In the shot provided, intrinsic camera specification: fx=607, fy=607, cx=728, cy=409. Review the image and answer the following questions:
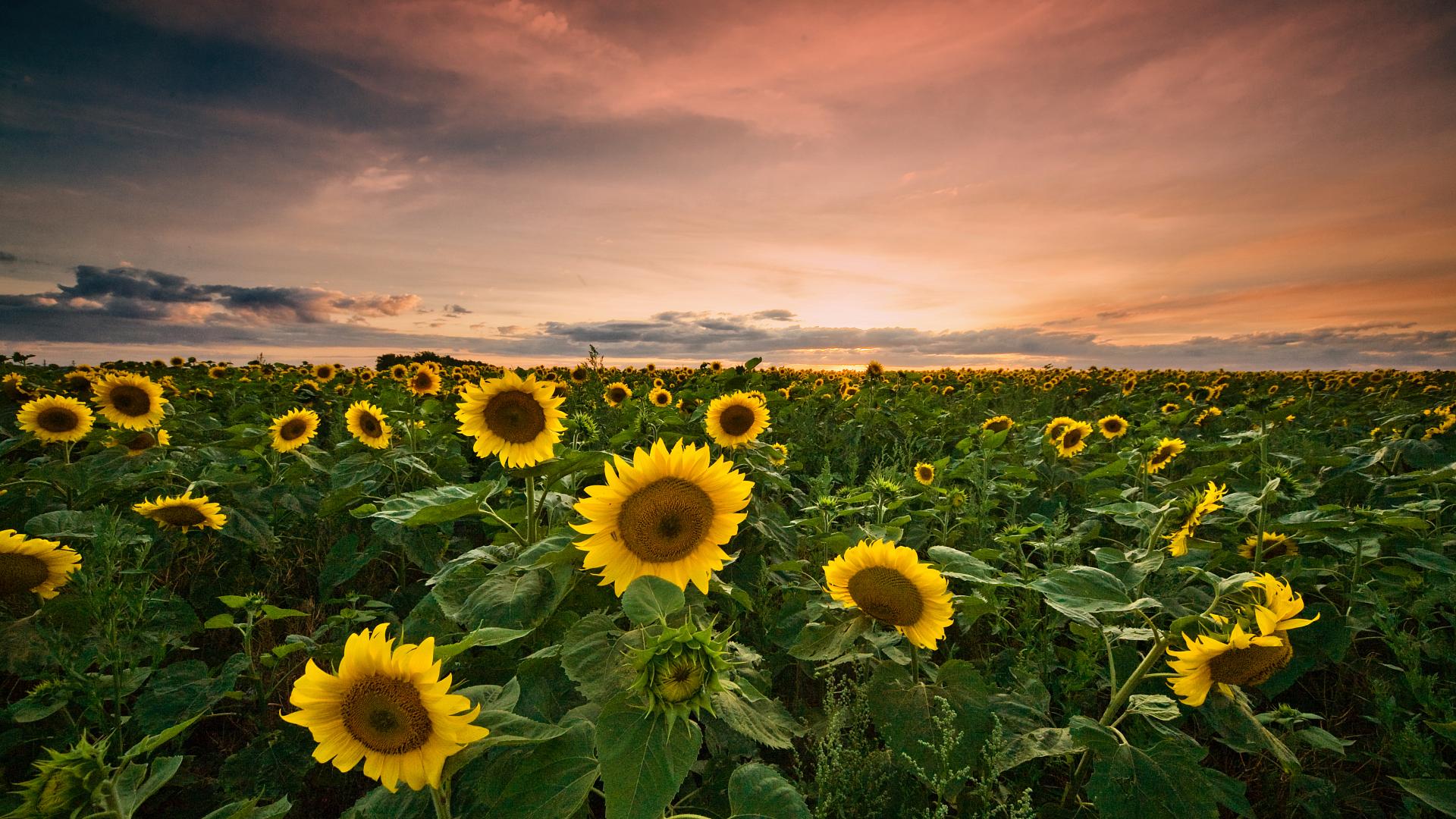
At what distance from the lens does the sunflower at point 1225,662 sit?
1846 millimetres

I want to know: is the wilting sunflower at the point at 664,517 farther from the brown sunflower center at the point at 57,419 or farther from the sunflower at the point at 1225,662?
the brown sunflower center at the point at 57,419

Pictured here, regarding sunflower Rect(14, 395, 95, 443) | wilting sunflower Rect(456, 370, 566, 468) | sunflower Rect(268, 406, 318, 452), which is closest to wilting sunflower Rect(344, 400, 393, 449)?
sunflower Rect(268, 406, 318, 452)

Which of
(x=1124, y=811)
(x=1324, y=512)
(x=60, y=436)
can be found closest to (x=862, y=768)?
(x=1124, y=811)

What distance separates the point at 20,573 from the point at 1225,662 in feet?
15.3

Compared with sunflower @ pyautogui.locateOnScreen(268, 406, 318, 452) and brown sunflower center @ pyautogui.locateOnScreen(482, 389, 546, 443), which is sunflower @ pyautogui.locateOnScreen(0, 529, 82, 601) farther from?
sunflower @ pyautogui.locateOnScreen(268, 406, 318, 452)

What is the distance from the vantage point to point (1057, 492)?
591 cm

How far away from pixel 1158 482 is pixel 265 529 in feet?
20.0

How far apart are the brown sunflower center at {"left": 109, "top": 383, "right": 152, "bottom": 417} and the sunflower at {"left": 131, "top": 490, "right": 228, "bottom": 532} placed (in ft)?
7.00

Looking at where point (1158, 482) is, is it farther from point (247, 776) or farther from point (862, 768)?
point (247, 776)

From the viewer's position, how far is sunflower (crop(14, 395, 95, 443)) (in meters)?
4.54

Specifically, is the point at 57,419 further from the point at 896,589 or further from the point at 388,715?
the point at 896,589

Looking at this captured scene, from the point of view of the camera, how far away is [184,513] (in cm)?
342

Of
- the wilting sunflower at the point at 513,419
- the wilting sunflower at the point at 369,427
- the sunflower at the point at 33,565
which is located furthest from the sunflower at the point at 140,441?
the wilting sunflower at the point at 513,419

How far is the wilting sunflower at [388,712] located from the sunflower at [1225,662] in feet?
6.84
